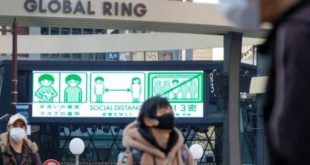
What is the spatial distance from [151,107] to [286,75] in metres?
3.97

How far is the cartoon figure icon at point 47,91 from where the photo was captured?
35219mm

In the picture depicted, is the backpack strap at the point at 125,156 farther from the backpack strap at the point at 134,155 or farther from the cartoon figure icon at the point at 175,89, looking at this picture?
the cartoon figure icon at the point at 175,89

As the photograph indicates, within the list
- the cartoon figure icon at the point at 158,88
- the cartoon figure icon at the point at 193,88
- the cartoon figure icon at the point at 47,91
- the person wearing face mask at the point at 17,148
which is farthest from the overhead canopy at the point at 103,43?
the person wearing face mask at the point at 17,148

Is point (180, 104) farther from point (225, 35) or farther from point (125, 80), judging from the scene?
point (225, 35)

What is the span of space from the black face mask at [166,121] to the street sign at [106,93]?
29.3 metres

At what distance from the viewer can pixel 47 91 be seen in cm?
3541

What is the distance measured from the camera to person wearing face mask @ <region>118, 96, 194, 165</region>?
528cm

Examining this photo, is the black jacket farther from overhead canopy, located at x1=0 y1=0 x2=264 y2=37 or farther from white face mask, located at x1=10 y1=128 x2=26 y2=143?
overhead canopy, located at x1=0 y1=0 x2=264 y2=37

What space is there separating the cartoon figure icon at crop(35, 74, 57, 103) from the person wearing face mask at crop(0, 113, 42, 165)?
26994 millimetres

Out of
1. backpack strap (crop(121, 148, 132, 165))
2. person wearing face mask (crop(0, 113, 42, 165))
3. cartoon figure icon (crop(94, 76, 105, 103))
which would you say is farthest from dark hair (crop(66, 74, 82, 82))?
backpack strap (crop(121, 148, 132, 165))

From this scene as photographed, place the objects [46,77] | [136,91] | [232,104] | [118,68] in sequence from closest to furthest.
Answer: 1. [232,104]
2. [136,91]
3. [46,77]
4. [118,68]

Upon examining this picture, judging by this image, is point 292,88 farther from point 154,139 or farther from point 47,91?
point 47,91

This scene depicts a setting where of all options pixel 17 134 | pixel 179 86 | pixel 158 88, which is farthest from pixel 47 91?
pixel 17 134

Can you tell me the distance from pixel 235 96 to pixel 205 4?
9.78 ft
